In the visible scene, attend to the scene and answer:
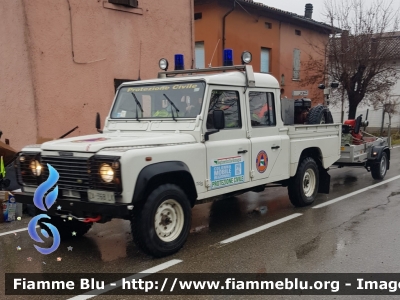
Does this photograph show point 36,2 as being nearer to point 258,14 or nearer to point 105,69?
point 105,69

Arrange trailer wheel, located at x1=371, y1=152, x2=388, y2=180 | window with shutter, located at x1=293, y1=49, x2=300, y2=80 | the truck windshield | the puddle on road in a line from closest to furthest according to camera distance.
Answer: the truck windshield < the puddle on road < trailer wheel, located at x1=371, y1=152, x2=388, y2=180 < window with shutter, located at x1=293, y1=49, x2=300, y2=80

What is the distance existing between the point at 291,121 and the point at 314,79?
50.4 feet

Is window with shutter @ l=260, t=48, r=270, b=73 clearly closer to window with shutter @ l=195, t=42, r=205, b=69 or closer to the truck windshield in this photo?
window with shutter @ l=195, t=42, r=205, b=69

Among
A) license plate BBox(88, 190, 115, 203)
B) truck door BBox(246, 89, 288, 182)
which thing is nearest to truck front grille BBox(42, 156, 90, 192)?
license plate BBox(88, 190, 115, 203)

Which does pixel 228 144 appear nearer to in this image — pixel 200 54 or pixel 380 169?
pixel 380 169

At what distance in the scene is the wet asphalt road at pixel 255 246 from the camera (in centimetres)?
464

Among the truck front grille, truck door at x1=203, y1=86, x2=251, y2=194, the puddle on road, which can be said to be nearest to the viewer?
the truck front grille

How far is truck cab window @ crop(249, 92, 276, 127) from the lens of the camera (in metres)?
6.29

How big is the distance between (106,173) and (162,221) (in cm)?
97

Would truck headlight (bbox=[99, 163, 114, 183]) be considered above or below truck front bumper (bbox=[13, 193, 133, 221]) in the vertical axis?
above

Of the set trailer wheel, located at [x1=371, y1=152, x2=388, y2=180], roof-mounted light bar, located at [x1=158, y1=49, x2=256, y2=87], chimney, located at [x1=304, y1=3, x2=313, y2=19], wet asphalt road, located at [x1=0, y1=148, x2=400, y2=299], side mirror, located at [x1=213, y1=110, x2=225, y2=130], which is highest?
chimney, located at [x1=304, y1=3, x2=313, y2=19]

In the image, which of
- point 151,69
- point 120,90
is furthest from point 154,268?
point 151,69

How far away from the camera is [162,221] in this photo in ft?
16.3

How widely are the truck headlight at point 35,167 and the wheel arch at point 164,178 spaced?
1.37 m
